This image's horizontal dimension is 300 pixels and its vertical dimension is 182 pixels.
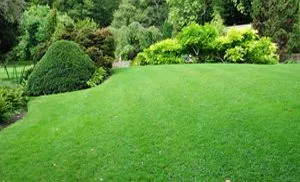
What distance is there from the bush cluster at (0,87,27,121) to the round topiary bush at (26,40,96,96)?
30.9 inches

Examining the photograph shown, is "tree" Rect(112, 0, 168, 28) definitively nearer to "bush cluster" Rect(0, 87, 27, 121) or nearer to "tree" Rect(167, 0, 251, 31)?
"tree" Rect(167, 0, 251, 31)

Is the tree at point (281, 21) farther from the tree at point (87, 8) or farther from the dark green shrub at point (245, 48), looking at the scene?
the tree at point (87, 8)

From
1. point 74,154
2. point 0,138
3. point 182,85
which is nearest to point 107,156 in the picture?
point 74,154

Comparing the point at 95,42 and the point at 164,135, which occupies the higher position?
the point at 95,42

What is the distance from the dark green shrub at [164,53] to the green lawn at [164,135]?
6.23 m

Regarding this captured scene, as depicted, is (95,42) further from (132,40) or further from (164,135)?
(132,40)

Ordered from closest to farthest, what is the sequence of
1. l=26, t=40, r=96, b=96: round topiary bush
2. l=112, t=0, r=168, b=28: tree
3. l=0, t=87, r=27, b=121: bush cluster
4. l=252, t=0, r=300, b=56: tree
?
l=0, t=87, r=27, b=121: bush cluster
l=26, t=40, r=96, b=96: round topiary bush
l=252, t=0, r=300, b=56: tree
l=112, t=0, r=168, b=28: tree

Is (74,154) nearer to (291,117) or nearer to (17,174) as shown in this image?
(17,174)

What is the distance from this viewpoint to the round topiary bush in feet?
29.1

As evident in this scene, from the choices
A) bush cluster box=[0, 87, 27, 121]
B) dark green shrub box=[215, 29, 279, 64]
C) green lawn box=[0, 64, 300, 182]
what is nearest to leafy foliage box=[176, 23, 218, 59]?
dark green shrub box=[215, 29, 279, 64]

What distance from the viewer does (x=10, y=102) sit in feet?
24.1

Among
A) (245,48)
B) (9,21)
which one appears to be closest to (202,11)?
(245,48)

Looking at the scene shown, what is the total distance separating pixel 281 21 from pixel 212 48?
693 cm

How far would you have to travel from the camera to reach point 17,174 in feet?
14.5
